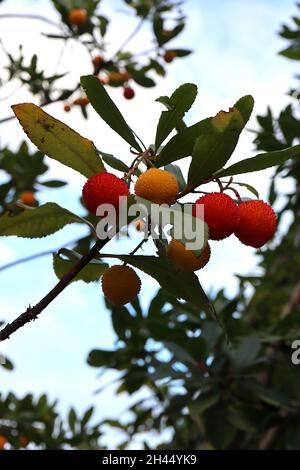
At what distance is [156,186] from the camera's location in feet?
2.95

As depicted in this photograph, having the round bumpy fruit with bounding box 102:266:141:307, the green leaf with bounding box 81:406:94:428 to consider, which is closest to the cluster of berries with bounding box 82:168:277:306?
the round bumpy fruit with bounding box 102:266:141:307

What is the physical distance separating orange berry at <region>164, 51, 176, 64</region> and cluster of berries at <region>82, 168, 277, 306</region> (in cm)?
232

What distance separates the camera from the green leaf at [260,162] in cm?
96

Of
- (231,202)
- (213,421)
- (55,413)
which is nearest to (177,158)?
(231,202)

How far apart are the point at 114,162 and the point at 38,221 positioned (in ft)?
0.57

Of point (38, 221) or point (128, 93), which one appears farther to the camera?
point (128, 93)

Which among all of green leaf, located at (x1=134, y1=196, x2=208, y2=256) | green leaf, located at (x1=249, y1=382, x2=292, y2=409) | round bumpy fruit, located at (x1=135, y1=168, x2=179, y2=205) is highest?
round bumpy fruit, located at (x1=135, y1=168, x2=179, y2=205)

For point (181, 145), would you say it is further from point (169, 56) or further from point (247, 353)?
point (169, 56)

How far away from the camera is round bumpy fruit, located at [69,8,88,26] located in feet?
9.60

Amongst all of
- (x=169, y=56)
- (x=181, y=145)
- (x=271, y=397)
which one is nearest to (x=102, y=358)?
(x=271, y=397)

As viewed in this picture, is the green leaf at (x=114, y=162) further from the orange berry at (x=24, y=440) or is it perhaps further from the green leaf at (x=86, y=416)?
the green leaf at (x=86, y=416)

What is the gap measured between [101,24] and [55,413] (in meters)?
2.18

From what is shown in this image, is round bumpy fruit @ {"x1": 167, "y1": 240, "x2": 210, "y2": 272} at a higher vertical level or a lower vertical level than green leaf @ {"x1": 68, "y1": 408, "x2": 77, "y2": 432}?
higher

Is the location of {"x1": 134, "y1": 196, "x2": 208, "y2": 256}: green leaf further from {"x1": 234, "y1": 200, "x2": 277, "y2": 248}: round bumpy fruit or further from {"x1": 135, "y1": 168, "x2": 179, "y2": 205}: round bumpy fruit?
{"x1": 234, "y1": 200, "x2": 277, "y2": 248}: round bumpy fruit
